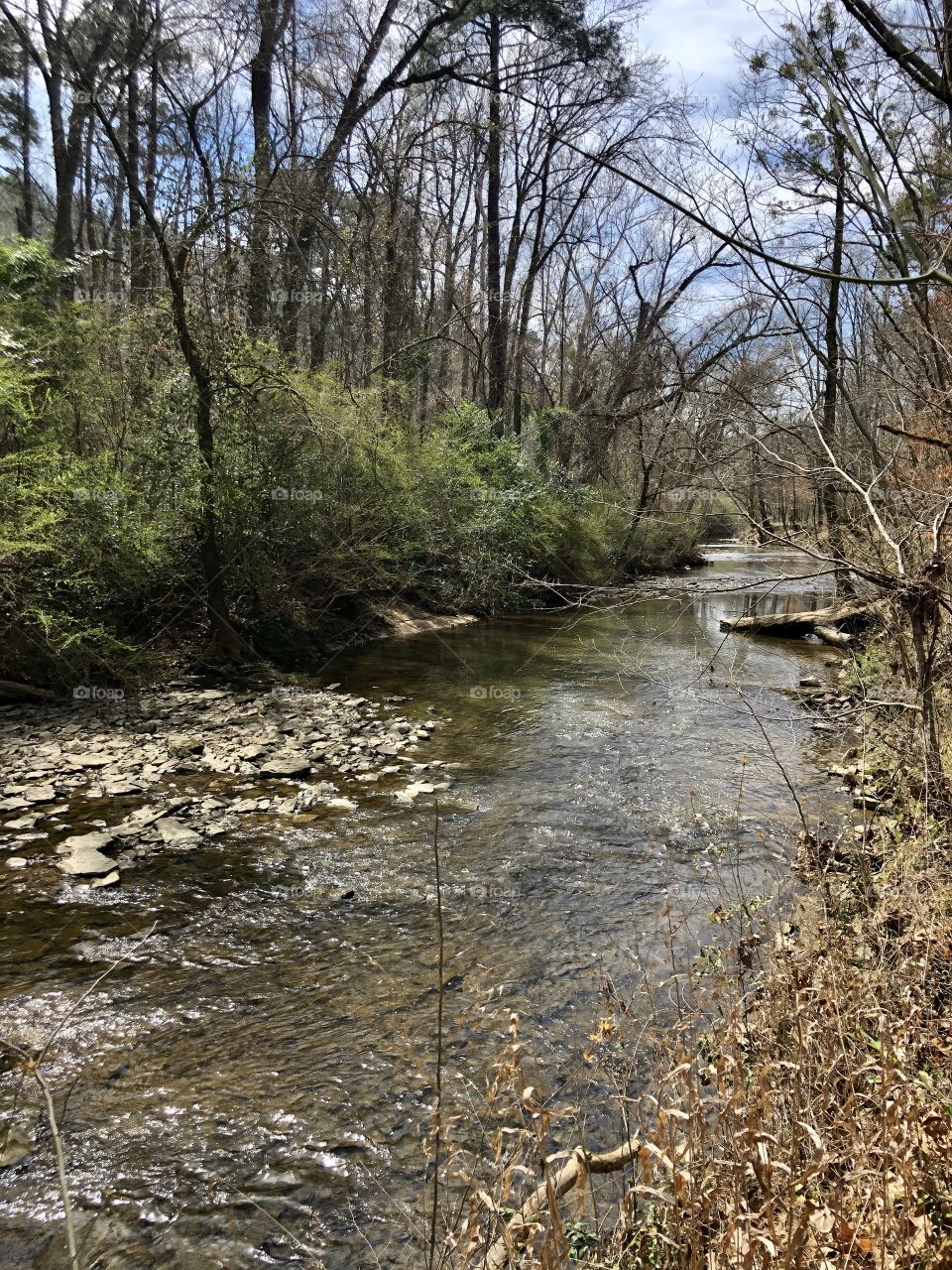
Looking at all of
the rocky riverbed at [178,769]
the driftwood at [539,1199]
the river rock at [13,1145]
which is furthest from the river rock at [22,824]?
the driftwood at [539,1199]

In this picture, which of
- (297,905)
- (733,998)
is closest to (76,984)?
(297,905)

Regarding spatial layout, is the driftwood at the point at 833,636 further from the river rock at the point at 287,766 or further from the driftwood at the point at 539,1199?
the driftwood at the point at 539,1199

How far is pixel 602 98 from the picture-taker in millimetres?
19516

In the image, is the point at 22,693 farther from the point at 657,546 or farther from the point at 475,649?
the point at 657,546

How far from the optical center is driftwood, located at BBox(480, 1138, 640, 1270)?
1626mm

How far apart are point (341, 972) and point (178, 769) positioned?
3.33 metres

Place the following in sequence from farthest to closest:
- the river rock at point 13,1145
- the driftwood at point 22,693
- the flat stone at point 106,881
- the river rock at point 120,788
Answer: the driftwood at point 22,693 < the river rock at point 120,788 < the flat stone at point 106,881 < the river rock at point 13,1145

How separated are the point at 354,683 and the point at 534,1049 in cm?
690

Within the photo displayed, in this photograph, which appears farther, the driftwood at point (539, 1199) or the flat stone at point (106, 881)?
the flat stone at point (106, 881)

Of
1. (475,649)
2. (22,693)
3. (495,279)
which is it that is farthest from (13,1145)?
(495,279)

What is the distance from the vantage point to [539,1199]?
73.7 inches

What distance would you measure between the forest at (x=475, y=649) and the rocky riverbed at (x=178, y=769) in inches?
1.9

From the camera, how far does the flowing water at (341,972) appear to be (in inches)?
101

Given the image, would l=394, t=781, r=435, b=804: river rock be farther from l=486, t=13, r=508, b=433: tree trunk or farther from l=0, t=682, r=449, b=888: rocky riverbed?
l=486, t=13, r=508, b=433: tree trunk
